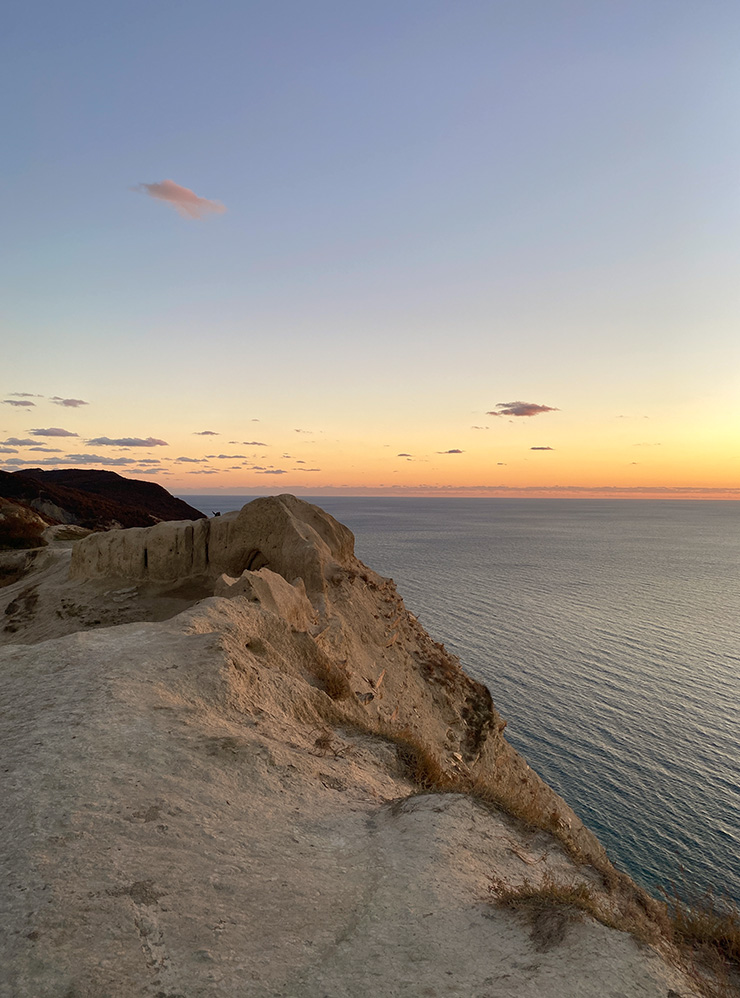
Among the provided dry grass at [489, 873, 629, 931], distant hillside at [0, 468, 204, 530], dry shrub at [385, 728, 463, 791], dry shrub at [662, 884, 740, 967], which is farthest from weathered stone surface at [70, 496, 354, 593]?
distant hillside at [0, 468, 204, 530]

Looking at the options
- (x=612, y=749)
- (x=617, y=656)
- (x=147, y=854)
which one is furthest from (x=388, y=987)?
(x=617, y=656)

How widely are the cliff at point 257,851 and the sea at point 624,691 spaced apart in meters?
2.87

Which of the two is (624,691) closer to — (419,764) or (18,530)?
(419,764)

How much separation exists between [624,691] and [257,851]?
42.1 m

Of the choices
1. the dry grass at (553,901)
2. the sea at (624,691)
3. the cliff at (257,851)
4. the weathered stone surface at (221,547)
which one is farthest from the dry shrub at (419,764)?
the weathered stone surface at (221,547)

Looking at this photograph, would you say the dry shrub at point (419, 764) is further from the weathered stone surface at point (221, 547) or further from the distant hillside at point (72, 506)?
the distant hillside at point (72, 506)

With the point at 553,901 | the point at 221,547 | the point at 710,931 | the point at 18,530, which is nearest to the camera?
the point at 553,901

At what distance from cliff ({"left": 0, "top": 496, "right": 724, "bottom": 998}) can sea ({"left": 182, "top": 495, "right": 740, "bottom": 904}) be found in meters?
2.87

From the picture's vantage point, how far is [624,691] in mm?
41250

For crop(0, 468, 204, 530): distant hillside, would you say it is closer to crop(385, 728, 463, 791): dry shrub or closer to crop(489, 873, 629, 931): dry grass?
crop(385, 728, 463, 791): dry shrub

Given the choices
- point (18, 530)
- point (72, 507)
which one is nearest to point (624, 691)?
point (18, 530)

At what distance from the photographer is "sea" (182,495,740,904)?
87.4ft

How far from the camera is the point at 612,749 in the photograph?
3350 centimetres

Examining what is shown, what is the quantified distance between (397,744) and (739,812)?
2748 cm
